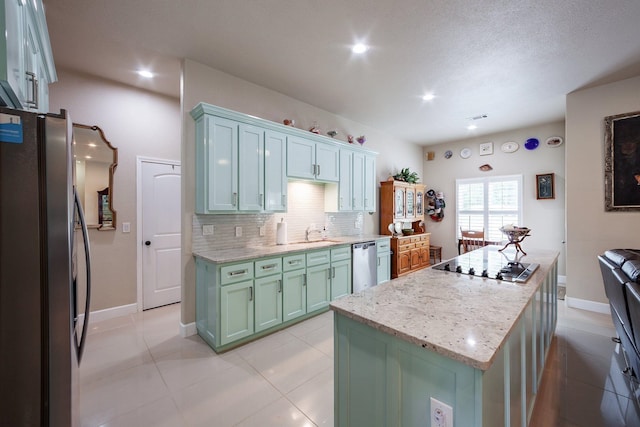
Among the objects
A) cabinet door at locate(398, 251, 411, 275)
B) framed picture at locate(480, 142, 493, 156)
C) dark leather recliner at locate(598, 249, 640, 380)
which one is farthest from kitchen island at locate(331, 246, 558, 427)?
framed picture at locate(480, 142, 493, 156)

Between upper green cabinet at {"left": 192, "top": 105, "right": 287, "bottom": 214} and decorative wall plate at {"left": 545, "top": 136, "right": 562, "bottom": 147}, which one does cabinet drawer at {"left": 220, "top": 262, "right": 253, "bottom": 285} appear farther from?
decorative wall plate at {"left": 545, "top": 136, "right": 562, "bottom": 147}

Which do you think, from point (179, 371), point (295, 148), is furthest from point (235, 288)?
point (295, 148)

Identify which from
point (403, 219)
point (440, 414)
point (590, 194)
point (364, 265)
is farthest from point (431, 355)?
point (403, 219)

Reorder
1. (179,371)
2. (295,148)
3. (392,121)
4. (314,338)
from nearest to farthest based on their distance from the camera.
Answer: (179,371) → (314,338) → (295,148) → (392,121)

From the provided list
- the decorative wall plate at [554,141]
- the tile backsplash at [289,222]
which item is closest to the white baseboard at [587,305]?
the decorative wall plate at [554,141]

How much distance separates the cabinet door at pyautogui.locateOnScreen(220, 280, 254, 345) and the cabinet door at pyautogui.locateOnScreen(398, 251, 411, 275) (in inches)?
122

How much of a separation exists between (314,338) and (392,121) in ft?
13.1

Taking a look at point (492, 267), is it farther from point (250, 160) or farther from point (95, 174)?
point (95, 174)

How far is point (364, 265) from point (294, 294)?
4.64 ft

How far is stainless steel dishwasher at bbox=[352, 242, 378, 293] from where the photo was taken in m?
3.90

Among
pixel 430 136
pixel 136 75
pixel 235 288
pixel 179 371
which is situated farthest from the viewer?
pixel 430 136

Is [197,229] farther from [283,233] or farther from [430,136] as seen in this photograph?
[430,136]

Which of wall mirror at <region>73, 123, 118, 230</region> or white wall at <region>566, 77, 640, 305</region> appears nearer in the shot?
wall mirror at <region>73, 123, 118, 230</region>

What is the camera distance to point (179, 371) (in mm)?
2240
